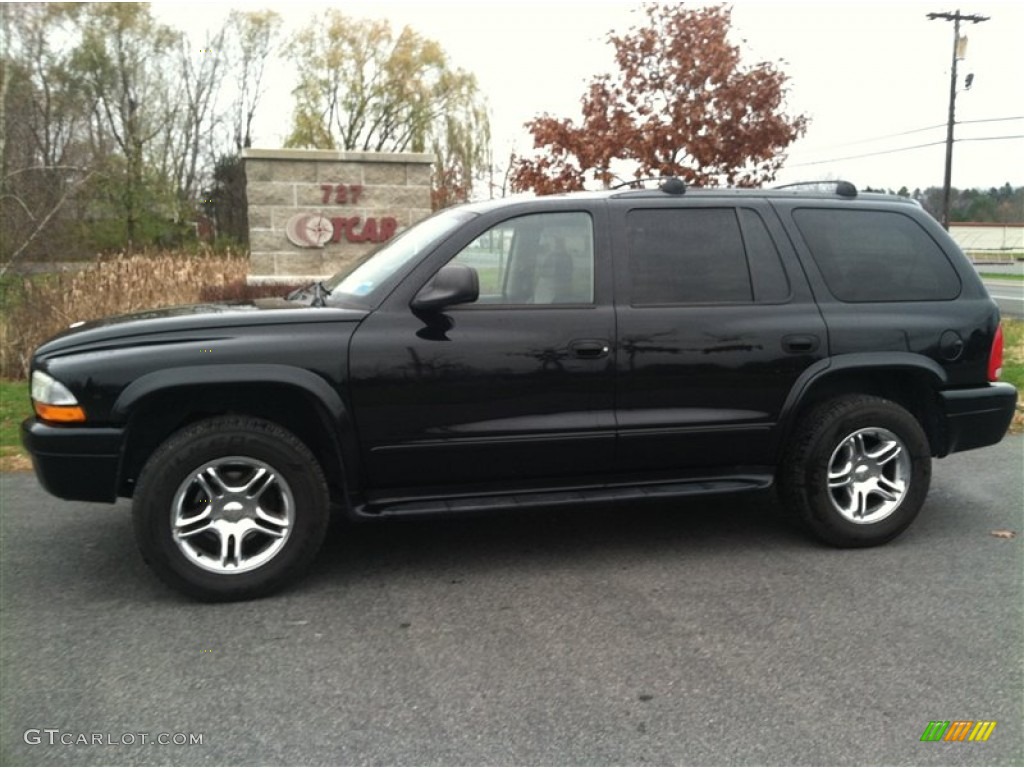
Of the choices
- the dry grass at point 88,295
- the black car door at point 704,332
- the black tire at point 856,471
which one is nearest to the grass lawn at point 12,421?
the dry grass at point 88,295

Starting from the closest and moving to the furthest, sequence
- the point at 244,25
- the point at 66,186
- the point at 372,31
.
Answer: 1. the point at 66,186
2. the point at 244,25
3. the point at 372,31

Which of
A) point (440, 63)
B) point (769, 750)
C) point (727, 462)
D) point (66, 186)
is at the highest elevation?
point (440, 63)

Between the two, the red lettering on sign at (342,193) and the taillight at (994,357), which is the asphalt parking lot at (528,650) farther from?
the red lettering on sign at (342,193)

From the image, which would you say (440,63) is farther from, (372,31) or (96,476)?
(96,476)

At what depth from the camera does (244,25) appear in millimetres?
35594

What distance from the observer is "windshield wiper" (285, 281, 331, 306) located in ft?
14.5

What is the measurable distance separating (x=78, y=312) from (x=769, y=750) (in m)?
8.90

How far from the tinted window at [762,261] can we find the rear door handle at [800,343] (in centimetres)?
21

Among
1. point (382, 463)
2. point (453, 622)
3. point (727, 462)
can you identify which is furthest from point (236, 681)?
point (727, 462)

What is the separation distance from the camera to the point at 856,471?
15.2 ft

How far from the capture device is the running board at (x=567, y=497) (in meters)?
4.08

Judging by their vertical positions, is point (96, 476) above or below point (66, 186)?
below

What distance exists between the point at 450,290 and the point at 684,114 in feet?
32.1

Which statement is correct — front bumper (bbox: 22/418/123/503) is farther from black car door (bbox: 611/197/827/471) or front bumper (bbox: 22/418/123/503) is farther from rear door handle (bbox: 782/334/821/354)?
rear door handle (bbox: 782/334/821/354)
